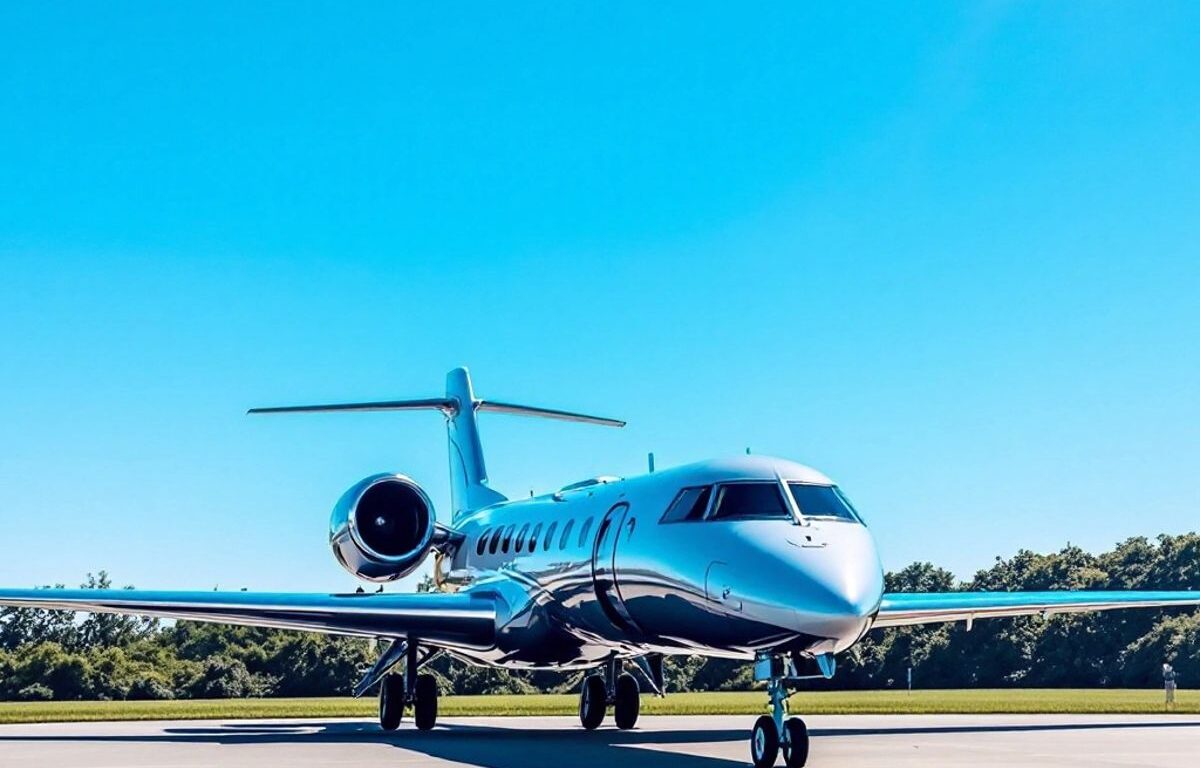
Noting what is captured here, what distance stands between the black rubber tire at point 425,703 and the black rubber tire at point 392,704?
26 cm

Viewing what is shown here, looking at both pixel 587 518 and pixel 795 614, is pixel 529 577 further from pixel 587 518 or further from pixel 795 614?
pixel 795 614

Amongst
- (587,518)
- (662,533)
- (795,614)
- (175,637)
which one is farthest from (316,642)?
(795,614)

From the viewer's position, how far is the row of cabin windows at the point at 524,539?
20312 mm

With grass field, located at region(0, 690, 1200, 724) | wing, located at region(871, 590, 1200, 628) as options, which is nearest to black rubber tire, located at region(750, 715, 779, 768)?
wing, located at region(871, 590, 1200, 628)

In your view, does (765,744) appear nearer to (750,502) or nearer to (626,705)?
(750,502)

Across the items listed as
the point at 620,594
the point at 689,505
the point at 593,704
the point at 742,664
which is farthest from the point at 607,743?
the point at 742,664

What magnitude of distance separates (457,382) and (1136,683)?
26264mm

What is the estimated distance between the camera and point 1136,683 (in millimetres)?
45469

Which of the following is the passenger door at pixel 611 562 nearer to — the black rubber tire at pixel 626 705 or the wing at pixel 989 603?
the wing at pixel 989 603

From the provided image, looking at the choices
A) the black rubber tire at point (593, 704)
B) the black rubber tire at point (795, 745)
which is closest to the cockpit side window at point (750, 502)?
the black rubber tire at point (795, 745)

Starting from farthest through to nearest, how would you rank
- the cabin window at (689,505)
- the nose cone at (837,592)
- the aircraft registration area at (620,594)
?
the cabin window at (689,505) < the aircraft registration area at (620,594) < the nose cone at (837,592)

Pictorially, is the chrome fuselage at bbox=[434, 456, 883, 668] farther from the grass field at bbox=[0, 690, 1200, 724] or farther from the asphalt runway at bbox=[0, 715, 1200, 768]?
the grass field at bbox=[0, 690, 1200, 724]

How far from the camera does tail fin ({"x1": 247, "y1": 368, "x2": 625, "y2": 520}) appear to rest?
30.7 metres

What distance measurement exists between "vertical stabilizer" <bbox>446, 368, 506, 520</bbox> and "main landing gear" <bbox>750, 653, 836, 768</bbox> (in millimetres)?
15498
